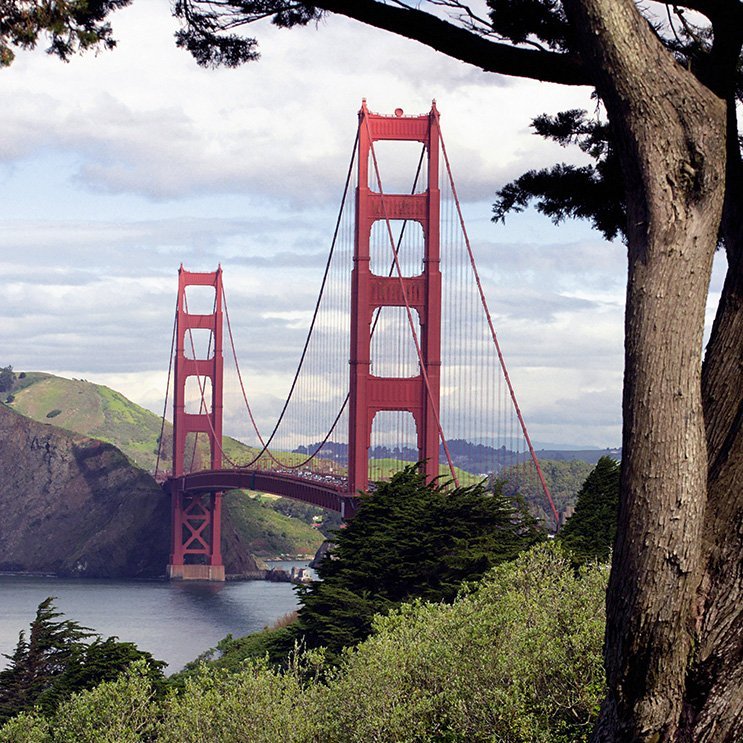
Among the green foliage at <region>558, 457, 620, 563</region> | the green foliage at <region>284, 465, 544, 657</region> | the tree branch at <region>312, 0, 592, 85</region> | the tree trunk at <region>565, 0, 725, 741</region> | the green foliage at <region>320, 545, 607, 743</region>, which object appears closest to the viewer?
the tree trunk at <region>565, 0, 725, 741</region>

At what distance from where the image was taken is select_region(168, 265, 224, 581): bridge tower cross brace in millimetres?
88062

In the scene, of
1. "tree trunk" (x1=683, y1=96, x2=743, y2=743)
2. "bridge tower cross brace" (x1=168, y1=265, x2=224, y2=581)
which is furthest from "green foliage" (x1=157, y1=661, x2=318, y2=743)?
"bridge tower cross brace" (x1=168, y1=265, x2=224, y2=581)

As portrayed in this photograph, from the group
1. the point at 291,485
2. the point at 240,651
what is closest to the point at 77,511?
the point at 291,485

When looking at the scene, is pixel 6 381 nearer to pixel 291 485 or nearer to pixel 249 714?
pixel 291 485

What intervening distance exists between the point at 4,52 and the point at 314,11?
7.02 feet

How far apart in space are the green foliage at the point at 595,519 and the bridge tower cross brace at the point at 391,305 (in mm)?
11651

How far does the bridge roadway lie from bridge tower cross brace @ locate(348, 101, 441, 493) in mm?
1147

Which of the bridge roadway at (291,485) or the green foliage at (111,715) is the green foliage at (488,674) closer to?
the green foliage at (111,715)

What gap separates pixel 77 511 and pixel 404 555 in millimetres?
91359

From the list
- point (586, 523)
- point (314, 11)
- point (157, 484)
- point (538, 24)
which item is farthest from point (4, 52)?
point (157, 484)

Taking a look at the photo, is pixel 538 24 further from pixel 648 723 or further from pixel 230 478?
pixel 230 478

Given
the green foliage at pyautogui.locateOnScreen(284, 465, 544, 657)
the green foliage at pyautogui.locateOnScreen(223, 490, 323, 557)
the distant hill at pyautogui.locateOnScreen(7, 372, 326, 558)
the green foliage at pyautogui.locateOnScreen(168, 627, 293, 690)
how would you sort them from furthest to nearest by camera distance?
the distant hill at pyautogui.locateOnScreen(7, 372, 326, 558) < the green foliage at pyautogui.locateOnScreen(223, 490, 323, 557) < the green foliage at pyautogui.locateOnScreen(168, 627, 293, 690) < the green foliage at pyautogui.locateOnScreen(284, 465, 544, 657)

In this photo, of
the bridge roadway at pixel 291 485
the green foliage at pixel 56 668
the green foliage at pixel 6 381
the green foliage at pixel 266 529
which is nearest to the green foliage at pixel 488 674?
the green foliage at pixel 56 668

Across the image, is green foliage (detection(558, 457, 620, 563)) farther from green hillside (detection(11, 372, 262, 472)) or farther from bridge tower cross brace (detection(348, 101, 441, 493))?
green hillside (detection(11, 372, 262, 472))
